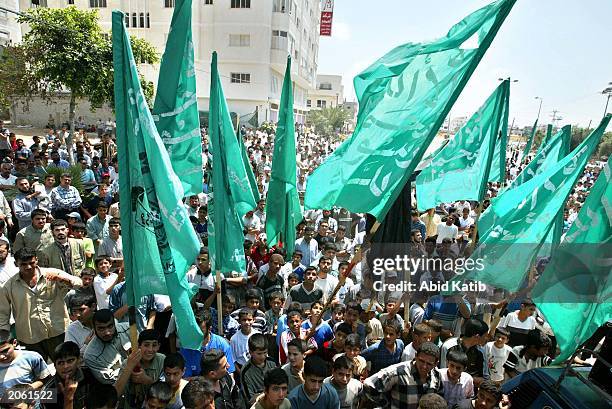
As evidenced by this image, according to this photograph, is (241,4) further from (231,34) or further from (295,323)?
(295,323)

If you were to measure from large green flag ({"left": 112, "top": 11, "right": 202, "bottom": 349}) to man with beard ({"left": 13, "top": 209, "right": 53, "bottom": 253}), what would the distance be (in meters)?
3.12

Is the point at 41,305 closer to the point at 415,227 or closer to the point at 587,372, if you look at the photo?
the point at 587,372

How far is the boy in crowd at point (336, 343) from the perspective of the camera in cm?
452

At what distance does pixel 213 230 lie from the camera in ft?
15.9

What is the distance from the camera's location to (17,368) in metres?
3.46

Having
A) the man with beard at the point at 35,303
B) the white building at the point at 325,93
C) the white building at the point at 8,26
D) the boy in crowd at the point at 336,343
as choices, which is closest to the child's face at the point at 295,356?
the boy in crowd at the point at 336,343

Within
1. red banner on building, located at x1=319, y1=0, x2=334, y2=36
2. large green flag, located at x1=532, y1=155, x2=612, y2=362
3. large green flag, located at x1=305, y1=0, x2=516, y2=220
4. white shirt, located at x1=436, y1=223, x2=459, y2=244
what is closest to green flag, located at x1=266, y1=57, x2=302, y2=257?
large green flag, located at x1=305, y1=0, x2=516, y2=220

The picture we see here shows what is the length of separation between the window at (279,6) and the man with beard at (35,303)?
38984 mm

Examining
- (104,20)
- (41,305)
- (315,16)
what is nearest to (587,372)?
(41,305)

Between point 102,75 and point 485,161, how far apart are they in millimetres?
12446

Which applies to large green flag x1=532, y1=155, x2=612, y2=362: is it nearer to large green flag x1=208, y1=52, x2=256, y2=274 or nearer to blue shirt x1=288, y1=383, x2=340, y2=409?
blue shirt x1=288, y1=383, x2=340, y2=409

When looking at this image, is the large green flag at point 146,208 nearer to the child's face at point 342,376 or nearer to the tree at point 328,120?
the child's face at point 342,376

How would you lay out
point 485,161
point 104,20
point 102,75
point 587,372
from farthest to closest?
point 104,20, point 102,75, point 485,161, point 587,372

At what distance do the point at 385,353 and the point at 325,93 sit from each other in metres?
88.4
